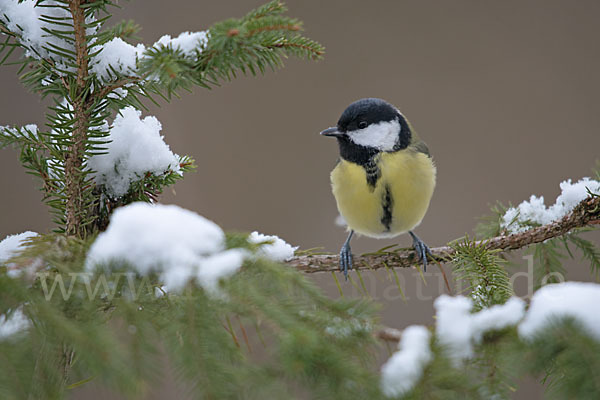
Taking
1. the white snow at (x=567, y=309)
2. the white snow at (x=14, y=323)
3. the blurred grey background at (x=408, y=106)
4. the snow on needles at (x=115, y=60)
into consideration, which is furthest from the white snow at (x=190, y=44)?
the blurred grey background at (x=408, y=106)

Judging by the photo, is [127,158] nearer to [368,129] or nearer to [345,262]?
[345,262]

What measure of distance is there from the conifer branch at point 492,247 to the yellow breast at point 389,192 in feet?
0.82

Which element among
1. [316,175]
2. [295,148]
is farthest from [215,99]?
[316,175]

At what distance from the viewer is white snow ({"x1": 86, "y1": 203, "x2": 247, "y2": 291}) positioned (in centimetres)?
47

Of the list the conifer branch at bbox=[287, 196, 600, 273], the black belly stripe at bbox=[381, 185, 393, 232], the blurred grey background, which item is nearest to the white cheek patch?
the black belly stripe at bbox=[381, 185, 393, 232]

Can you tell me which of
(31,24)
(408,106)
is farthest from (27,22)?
(408,106)

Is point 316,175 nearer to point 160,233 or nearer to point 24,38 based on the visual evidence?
point 24,38

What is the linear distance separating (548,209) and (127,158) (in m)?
0.79

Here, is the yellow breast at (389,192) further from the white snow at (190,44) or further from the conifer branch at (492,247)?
the white snow at (190,44)

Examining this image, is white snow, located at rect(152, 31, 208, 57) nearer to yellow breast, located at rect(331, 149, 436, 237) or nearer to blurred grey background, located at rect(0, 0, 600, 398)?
yellow breast, located at rect(331, 149, 436, 237)

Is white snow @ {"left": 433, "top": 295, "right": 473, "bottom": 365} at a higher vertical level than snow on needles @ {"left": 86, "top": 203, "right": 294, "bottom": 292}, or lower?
lower

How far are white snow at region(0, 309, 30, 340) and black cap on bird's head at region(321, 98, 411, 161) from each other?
95 centimetres

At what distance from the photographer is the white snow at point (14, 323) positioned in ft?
1.46

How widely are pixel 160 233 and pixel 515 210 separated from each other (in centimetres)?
78
